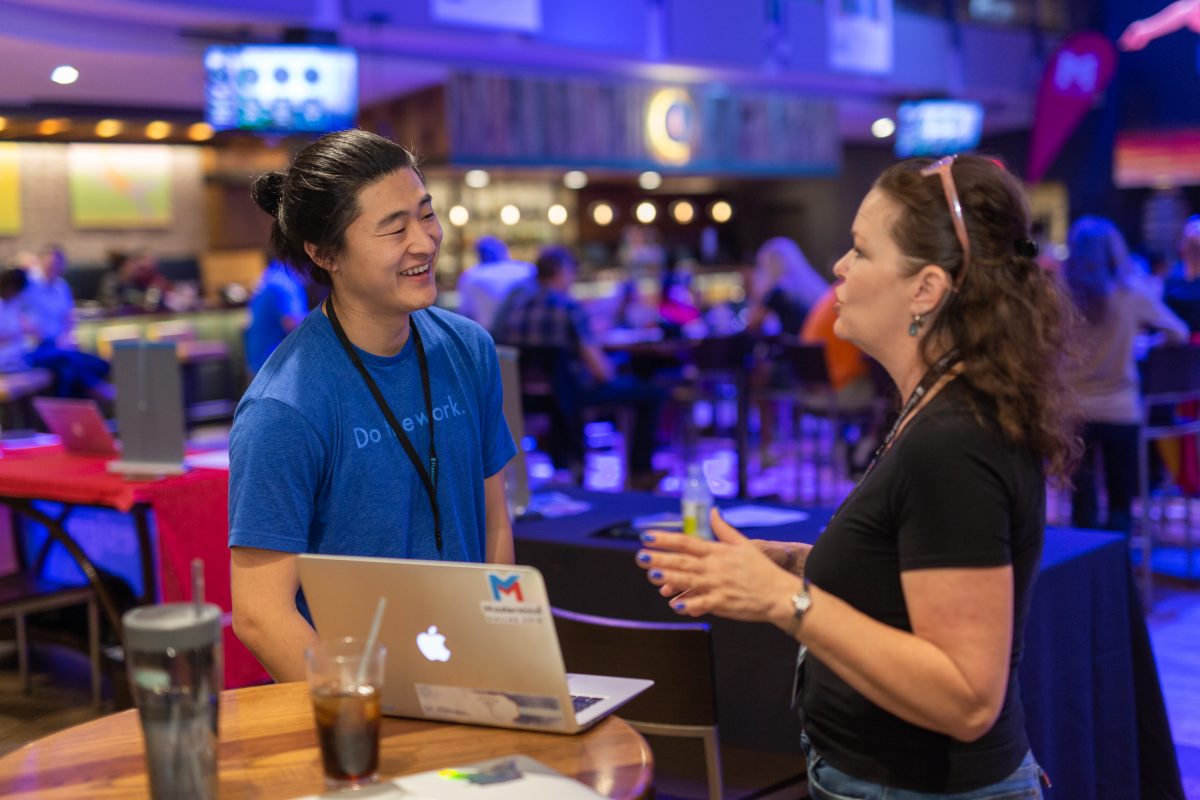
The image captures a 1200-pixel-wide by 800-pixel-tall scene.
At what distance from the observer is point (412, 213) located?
1.97m

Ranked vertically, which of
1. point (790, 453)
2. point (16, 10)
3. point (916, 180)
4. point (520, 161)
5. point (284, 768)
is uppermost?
point (16, 10)

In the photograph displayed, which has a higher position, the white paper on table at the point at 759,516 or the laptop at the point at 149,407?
the laptop at the point at 149,407

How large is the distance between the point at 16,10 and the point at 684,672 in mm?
6751

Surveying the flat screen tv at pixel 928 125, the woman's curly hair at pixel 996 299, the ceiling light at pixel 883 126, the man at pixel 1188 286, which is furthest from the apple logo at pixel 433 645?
the ceiling light at pixel 883 126

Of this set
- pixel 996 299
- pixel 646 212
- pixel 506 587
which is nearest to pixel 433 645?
pixel 506 587

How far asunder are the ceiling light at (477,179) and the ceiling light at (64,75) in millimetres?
4554

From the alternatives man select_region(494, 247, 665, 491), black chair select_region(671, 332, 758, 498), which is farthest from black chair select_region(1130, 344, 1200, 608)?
man select_region(494, 247, 665, 491)

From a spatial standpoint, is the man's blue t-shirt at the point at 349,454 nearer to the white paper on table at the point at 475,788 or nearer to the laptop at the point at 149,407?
the white paper on table at the point at 475,788

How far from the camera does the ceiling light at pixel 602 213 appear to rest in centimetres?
1515

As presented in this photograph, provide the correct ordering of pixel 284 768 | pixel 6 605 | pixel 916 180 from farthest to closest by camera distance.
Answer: pixel 6 605 → pixel 916 180 → pixel 284 768

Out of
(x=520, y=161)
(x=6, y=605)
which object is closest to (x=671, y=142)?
(x=520, y=161)

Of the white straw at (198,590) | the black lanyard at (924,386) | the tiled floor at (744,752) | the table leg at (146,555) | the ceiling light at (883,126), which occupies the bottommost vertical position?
the tiled floor at (744,752)

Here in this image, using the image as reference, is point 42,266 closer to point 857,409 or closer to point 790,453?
point 790,453

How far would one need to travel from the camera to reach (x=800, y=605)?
1449 mm
